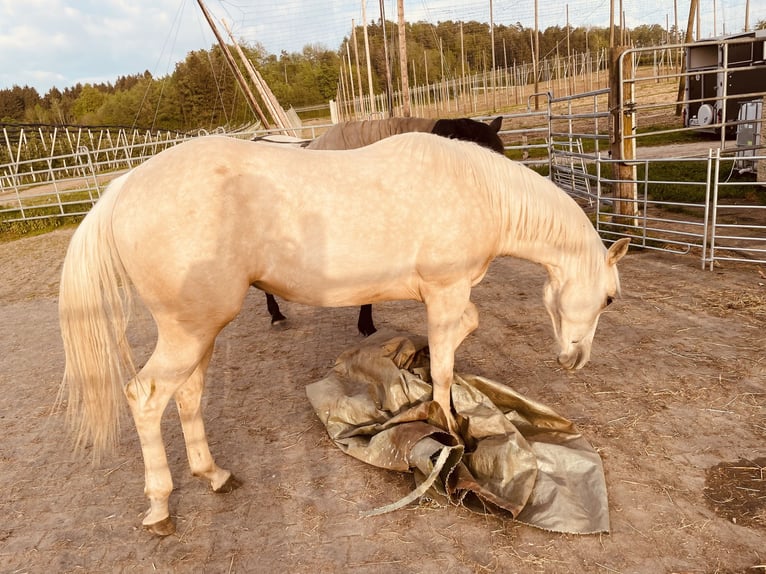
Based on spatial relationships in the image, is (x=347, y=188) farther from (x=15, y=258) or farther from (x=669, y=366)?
(x=15, y=258)

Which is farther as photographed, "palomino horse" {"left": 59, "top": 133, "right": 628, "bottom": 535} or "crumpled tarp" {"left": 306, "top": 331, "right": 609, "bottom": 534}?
"crumpled tarp" {"left": 306, "top": 331, "right": 609, "bottom": 534}

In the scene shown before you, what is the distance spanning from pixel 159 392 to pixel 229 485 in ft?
2.34

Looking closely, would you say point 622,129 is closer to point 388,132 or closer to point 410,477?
point 388,132

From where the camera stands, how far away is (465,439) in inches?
107

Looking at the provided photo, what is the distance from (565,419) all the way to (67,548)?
8.64 ft

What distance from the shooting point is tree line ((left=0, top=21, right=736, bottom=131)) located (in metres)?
40.9

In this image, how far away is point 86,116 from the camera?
178 feet

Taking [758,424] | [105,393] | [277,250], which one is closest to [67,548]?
[105,393]

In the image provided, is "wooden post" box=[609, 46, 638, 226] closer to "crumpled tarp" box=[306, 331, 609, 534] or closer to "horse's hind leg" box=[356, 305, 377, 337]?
"horse's hind leg" box=[356, 305, 377, 337]

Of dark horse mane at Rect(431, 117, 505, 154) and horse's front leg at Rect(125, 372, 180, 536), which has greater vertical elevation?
dark horse mane at Rect(431, 117, 505, 154)

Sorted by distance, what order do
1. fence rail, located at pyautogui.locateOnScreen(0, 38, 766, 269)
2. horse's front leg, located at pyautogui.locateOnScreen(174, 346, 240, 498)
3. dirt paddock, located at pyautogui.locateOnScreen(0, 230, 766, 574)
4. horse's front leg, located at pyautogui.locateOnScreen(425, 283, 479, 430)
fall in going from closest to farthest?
1. dirt paddock, located at pyautogui.locateOnScreen(0, 230, 766, 574)
2. horse's front leg, located at pyautogui.locateOnScreen(174, 346, 240, 498)
3. horse's front leg, located at pyautogui.locateOnScreen(425, 283, 479, 430)
4. fence rail, located at pyautogui.locateOnScreen(0, 38, 766, 269)

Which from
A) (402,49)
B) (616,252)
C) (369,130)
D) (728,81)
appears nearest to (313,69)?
(402,49)

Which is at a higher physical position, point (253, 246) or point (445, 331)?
point (253, 246)

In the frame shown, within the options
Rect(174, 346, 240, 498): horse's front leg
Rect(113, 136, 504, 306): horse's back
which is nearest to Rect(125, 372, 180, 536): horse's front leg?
Rect(174, 346, 240, 498): horse's front leg
